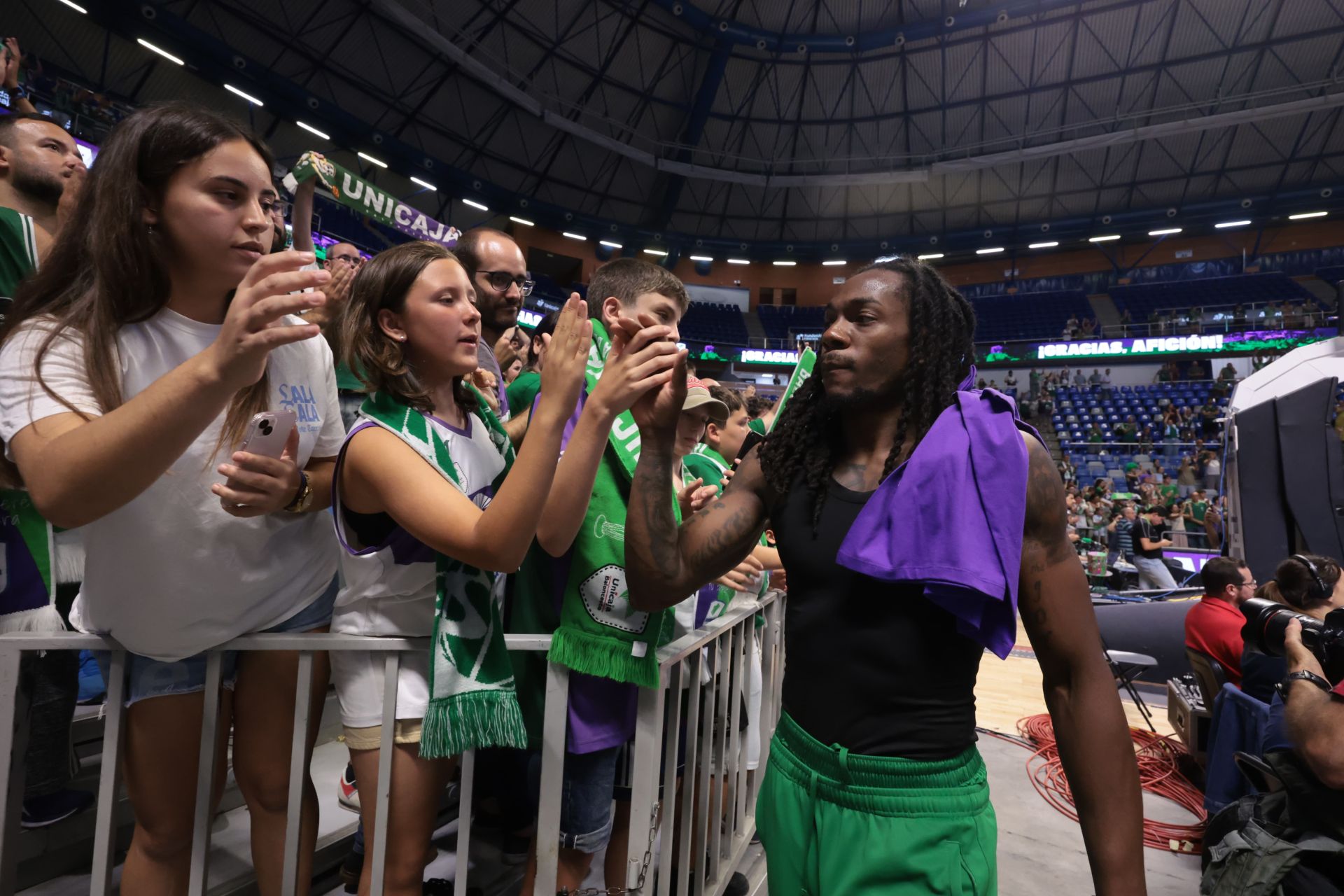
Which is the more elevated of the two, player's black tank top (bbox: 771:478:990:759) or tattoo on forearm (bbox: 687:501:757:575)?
tattoo on forearm (bbox: 687:501:757:575)

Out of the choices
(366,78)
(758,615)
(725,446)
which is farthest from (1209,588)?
(366,78)

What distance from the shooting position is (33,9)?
1252 cm

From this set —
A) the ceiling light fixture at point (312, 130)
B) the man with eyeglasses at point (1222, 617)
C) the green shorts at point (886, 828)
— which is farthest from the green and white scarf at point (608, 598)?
the ceiling light fixture at point (312, 130)

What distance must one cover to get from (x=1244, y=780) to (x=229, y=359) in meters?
4.60

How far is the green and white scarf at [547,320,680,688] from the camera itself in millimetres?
1475

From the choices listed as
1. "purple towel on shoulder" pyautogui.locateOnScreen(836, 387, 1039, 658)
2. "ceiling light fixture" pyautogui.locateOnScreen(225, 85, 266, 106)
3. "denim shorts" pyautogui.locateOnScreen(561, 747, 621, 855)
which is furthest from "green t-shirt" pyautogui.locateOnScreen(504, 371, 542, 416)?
"ceiling light fixture" pyautogui.locateOnScreen(225, 85, 266, 106)

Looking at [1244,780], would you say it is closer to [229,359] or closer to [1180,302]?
[229,359]

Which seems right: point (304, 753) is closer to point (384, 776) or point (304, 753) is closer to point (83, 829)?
point (384, 776)

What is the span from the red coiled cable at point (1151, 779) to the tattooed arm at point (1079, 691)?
2.47m

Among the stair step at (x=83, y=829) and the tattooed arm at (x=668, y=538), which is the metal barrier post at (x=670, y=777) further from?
the stair step at (x=83, y=829)

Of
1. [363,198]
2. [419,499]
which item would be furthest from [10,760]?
[363,198]

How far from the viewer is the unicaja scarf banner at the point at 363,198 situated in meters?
2.45

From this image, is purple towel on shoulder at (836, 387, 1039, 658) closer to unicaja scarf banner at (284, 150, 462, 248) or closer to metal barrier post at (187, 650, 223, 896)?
metal barrier post at (187, 650, 223, 896)

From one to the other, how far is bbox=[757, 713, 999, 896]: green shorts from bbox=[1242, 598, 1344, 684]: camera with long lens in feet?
5.86
